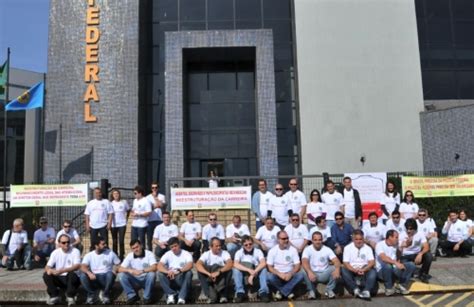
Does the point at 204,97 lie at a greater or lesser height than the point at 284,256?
greater

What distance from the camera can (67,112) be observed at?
1970cm

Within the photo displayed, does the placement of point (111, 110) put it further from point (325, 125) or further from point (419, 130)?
point (419, 130)

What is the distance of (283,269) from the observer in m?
8.69

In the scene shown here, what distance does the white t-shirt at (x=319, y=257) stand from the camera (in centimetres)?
883

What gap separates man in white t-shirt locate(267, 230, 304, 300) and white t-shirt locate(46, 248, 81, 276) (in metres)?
3.87

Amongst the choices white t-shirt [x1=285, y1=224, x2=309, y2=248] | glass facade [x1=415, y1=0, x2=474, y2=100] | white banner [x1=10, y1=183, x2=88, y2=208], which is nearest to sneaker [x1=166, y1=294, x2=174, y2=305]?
white t-shirt [x1=285, y1=224, x2=309, y2=248]

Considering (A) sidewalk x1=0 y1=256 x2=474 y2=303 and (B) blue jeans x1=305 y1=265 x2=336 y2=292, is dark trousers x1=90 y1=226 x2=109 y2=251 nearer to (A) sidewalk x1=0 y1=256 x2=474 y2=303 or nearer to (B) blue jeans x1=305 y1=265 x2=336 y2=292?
(A) sidewalk x1=0 y1=256 x2=474 y2=303

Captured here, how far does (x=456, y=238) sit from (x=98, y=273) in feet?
29.5

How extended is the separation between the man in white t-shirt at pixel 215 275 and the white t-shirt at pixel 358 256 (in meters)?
2.35

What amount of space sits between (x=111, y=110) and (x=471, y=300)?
1581cm

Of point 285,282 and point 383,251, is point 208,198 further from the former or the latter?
point 383,251

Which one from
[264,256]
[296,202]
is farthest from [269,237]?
[296,202]

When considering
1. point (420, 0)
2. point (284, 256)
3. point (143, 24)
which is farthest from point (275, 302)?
point (420, 0)

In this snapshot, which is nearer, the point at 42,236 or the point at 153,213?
the point at 153,213
